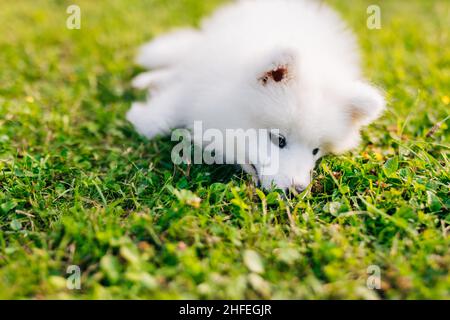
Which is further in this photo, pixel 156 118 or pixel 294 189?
pixel 156 118

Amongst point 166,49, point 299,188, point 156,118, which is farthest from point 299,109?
point 166,49

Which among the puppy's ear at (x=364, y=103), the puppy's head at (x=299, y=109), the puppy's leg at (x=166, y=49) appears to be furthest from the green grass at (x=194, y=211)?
the puppy's leg at (x=166, y=49)

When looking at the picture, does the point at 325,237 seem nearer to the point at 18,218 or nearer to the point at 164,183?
the point at 164,183

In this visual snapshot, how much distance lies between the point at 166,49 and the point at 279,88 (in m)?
1.86

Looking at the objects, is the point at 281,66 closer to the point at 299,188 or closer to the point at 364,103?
the point at 364,103

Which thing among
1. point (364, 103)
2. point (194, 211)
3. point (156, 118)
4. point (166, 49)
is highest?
point (166, 49)

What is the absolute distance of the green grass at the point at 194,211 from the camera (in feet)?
6.11

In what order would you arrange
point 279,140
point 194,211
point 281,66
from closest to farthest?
point 194,211 < point 281,66 < point 279,140

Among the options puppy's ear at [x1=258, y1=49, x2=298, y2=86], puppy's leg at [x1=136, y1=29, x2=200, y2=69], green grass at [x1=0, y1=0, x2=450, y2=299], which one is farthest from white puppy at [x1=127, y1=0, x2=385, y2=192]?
puppy's leg at [x1=136, y1=29, x2=200, y2=69]

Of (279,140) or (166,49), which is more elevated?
(166,49)

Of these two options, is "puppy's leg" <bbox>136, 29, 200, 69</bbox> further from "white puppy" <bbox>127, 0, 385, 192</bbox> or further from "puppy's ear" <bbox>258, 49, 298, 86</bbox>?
"puppy's ear" <bbox>258, 49, 298, 86</bbox>

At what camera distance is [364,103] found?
2502 millimetres
